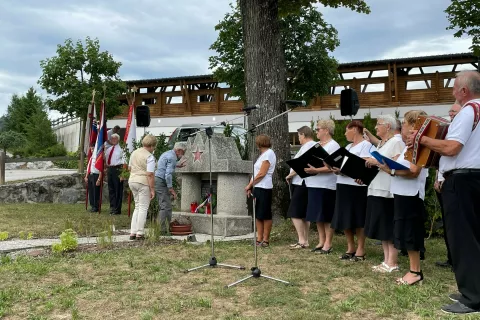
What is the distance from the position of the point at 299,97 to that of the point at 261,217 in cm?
1524

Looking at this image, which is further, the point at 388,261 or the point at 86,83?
the point at 86,83

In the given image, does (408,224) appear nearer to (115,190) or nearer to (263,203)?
(263,203)

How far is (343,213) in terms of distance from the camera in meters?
6.21

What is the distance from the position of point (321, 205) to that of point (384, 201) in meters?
1.20

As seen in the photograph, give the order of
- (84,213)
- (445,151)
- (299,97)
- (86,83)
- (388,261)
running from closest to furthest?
1. (445,151)
2. (388,261)
3. (84,213)
4. (299,97)
5. (86,83)

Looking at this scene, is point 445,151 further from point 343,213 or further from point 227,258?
point 227,258

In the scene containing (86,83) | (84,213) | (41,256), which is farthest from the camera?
(86,83)

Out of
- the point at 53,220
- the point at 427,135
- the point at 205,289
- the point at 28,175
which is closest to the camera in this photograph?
the point at 427,135

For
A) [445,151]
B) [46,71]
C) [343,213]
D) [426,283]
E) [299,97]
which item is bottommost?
[426,283]

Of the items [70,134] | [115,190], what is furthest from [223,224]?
[70,134]

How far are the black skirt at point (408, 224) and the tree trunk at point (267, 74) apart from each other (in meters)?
3.84

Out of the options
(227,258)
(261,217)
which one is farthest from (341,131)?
(227,258)

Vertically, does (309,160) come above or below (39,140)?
below

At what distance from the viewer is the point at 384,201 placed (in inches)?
220
